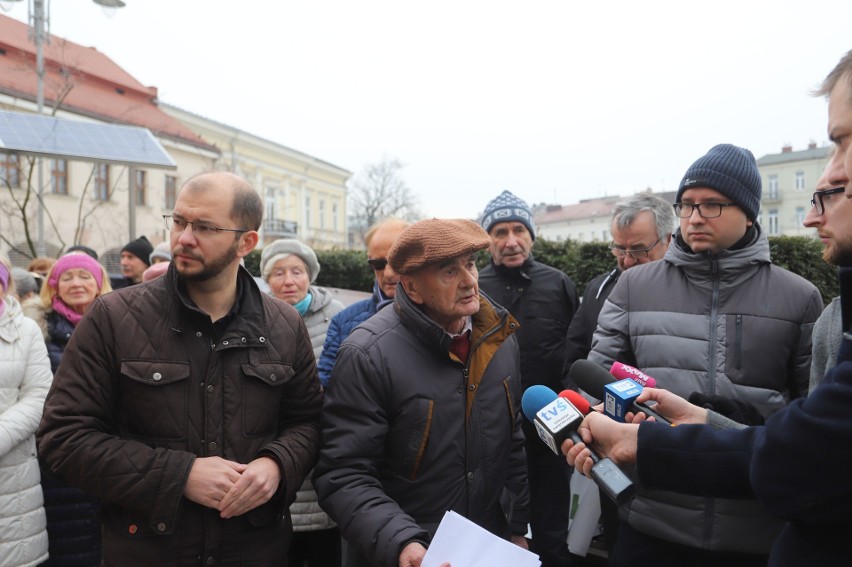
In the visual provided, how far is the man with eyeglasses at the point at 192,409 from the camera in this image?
6.77 ft

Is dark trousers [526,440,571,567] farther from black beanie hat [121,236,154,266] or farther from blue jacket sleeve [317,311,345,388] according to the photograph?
black beanie hat [121,236,154,266]

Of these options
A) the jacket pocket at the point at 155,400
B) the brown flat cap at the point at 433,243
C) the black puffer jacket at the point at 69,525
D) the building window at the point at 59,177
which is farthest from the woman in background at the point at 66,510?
the building window at the point at 59,177

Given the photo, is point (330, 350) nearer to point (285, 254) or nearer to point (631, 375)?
point (285, 254)

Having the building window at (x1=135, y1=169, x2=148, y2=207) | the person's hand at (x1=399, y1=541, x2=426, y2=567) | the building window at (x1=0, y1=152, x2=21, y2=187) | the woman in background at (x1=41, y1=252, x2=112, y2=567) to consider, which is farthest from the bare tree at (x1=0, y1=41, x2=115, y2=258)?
the person's hand at (x1=399, y1=541, x2=426, y2=567)

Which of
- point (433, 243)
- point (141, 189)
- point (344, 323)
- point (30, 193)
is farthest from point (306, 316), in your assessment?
point (141, 189)

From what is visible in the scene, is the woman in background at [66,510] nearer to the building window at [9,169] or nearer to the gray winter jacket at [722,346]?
the gray winter jacket at [722,346]

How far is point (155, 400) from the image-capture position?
7.06 ft

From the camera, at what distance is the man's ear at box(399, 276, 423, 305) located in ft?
8.21

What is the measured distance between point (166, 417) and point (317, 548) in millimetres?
1787

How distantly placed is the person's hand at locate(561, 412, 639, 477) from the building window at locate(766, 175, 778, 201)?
6763 cm

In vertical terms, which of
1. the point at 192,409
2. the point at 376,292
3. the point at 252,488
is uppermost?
the point at 376,292

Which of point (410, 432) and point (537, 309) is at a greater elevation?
point (537, 309)

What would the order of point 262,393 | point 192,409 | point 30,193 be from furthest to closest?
point 30,193
point 262,393
point 192,409

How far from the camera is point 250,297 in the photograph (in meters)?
2.47
